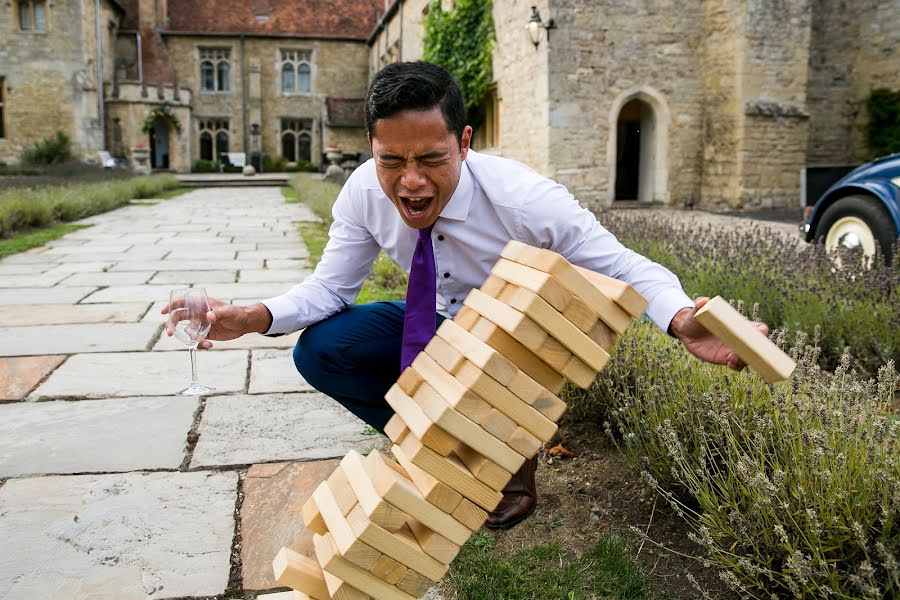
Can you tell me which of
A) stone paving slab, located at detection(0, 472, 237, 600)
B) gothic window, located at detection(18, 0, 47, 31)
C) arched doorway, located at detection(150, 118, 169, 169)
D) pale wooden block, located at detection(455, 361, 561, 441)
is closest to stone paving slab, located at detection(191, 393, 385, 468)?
stone paving slab, located at detection(0, 472, 237, 600)

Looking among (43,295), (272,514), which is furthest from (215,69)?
(272,514)

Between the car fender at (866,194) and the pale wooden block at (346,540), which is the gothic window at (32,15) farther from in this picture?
the pale wooden block at (346,540)

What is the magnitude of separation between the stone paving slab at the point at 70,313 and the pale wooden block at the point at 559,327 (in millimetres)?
4793

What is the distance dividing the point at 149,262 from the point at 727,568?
7784mm

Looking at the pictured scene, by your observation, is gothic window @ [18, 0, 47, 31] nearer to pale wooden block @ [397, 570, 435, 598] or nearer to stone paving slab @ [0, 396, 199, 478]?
stone paving slab @ [0, 396, 199, 478]

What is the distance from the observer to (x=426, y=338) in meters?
2.35

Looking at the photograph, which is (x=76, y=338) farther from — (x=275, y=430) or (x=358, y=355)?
(x=358, y=355)

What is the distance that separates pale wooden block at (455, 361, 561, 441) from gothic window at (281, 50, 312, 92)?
38.0 meters

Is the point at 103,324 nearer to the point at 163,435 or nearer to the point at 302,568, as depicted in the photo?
the point at 163,435

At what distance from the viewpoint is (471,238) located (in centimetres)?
238

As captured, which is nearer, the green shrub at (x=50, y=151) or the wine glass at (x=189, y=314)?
the wine glass at (x=189, y=314)

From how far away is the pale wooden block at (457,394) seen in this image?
4.91 ft

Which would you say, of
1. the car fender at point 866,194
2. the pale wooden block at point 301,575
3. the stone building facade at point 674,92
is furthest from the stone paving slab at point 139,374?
the stone building facade at point 674,92

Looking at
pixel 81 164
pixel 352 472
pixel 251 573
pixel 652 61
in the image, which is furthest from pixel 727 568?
pixel 81 164
